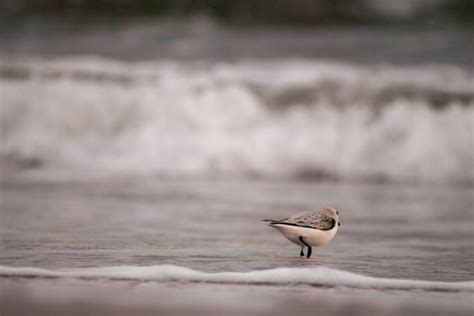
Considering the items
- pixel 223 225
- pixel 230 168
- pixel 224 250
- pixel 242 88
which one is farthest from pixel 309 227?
pixel 242 88

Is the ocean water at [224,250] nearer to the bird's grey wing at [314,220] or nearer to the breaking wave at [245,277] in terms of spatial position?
the breaking wave at [245,277]

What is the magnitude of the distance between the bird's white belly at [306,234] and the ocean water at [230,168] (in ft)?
0.24

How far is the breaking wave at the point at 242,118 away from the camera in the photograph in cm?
598

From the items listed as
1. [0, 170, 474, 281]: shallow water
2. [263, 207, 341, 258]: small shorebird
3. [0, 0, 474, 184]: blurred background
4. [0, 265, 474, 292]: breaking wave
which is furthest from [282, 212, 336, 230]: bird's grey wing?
[0, 0, 474, 184]: blurred background

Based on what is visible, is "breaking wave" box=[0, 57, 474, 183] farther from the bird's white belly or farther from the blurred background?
the bird's white belly

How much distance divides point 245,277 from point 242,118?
395 cm

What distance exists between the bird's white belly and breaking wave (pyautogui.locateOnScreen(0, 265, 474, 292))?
235 mm

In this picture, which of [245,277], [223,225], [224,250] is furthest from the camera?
[223,225]

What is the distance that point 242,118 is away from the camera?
664 centimetres

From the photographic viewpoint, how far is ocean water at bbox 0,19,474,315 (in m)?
2.69

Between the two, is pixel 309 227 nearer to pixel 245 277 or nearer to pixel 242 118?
pixel 245 277

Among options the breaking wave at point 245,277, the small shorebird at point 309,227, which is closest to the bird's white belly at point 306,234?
the small shorebird at point 309,227

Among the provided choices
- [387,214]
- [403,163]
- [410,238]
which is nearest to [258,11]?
[403,163]

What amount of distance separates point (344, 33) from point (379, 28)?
0.29 meters
